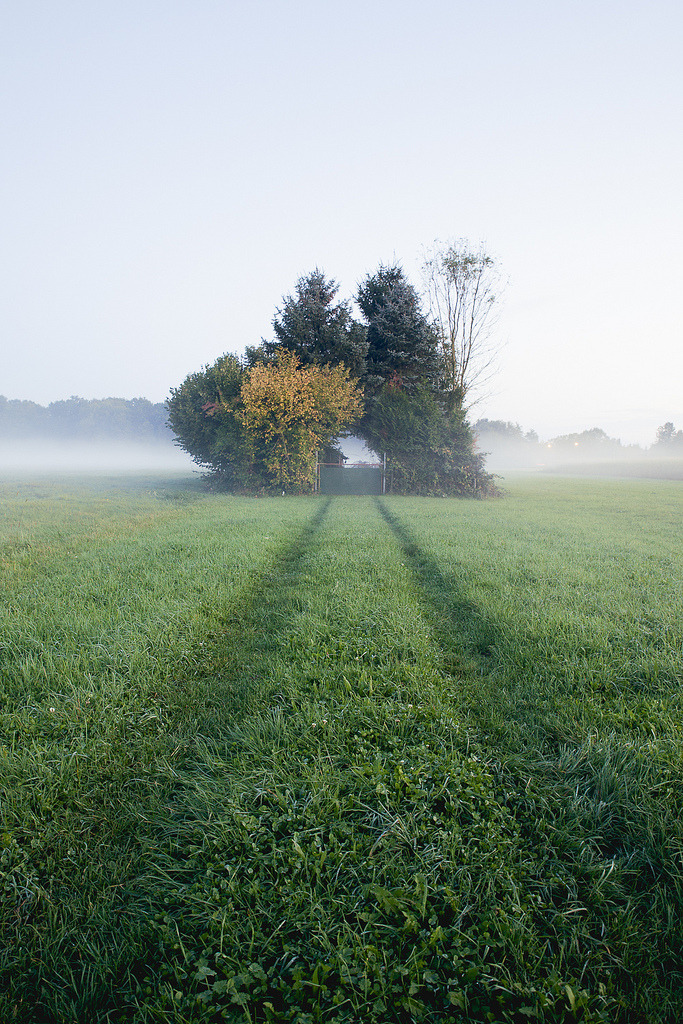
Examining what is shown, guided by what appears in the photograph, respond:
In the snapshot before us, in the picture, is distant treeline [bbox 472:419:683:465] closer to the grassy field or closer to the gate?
the gate

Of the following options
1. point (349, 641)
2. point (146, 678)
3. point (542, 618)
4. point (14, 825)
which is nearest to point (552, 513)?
point (542, 618)

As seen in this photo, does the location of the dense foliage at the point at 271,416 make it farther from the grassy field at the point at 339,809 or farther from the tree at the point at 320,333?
the grassy field at the point at 339,809

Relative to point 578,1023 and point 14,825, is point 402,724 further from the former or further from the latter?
point 14,825

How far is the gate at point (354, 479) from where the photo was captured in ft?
83.1

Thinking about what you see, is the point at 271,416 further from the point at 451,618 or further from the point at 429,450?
the point at 451,618

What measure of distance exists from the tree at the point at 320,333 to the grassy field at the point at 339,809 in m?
23.4

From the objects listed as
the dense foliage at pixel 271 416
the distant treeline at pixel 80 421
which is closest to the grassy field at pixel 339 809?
the dense foliage at pixel 271 416

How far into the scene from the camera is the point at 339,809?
2.34m

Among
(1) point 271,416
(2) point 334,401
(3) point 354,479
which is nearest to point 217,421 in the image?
(1) point 271,416

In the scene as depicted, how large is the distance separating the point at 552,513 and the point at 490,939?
16.5 metres

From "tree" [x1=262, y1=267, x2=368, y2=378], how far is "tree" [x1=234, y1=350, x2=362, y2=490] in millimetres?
2188

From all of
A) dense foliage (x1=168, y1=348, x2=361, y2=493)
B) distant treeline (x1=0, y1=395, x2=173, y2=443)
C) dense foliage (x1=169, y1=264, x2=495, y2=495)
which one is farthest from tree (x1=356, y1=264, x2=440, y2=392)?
distant treeline (x1=0, y1=395, x2=173, y2=443)

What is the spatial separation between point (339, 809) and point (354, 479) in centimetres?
2337

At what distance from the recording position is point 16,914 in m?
1.90
